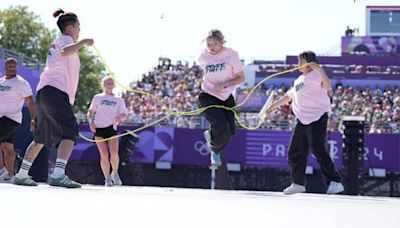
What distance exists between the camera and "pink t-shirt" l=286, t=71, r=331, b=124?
6.86 meters

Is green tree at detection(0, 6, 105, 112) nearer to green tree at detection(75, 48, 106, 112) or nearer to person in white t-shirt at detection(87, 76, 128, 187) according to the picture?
green tree at detection(75, 48, 106, 112)

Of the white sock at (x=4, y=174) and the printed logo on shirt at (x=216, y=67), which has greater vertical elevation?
the printed logo on shirt at (x=216, y=67)

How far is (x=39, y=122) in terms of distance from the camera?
20.5 feet

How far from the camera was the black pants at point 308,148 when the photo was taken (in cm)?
681

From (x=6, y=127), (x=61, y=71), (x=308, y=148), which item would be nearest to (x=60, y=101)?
(x=61, y=71)

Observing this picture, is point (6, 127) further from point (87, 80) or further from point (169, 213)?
point (87, 80)

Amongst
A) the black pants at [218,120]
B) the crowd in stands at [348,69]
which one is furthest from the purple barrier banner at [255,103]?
the black pants at [218,120]

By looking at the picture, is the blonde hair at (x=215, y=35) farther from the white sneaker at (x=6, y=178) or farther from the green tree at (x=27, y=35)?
the green tree at (x=27, y=35)

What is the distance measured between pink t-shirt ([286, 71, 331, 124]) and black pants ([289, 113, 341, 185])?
0.21ft

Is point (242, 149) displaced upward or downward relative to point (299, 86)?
→ downward

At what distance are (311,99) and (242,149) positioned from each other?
9.59 meters

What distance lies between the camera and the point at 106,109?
356 inches

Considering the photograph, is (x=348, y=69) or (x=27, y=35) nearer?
(x=348, y=69)

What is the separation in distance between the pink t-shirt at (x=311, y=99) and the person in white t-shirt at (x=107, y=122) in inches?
114
